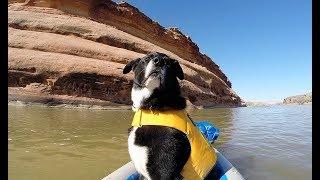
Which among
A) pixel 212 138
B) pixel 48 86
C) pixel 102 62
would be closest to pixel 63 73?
pixel 48 86

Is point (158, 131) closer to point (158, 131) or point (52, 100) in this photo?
point (158, 131)

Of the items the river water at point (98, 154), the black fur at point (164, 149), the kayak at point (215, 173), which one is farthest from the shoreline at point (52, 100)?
the black fur at point (164, 149)

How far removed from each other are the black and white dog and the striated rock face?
2508 centimetres

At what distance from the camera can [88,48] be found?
35188 mm

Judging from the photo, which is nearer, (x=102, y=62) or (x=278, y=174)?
(x=278, y=174)

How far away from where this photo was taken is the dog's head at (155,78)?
356 centimetres

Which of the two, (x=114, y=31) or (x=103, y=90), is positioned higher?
(x=114, y=31)

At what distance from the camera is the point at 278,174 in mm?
6641

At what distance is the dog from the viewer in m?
3.40

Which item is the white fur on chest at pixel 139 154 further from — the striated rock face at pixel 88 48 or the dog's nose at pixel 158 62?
the striated rock face at pixel 88 48

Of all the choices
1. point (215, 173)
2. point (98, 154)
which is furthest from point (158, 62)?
point (98, 154)

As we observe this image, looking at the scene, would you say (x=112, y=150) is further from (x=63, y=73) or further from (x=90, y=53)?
(x=90, y=53)

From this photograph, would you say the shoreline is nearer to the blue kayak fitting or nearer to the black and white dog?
the blue kayak fitting

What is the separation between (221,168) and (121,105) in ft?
80.3
